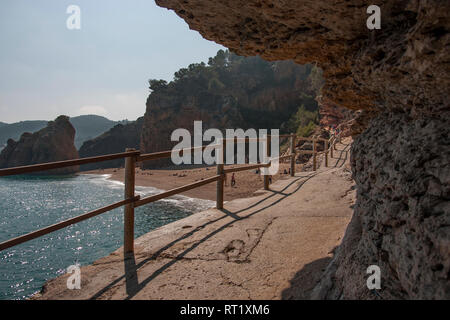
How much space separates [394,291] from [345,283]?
13.7 inches

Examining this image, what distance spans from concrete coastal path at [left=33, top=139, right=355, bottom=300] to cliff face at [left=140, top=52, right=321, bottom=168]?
1527 inches

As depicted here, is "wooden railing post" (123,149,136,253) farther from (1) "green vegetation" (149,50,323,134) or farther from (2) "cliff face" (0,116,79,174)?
(2) "cliff face" (0,116,79,174)

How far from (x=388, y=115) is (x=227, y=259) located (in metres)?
1.92

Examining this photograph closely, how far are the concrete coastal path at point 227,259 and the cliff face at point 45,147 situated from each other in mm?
52287

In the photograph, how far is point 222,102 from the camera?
44531 millimetres

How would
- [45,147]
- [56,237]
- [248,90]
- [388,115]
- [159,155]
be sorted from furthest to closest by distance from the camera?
[45,147] < [248,90] < [56,237] < [159,155] < [388,115]

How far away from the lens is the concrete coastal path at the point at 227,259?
2.19m

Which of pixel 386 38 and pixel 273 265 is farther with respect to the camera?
pixel 273 265

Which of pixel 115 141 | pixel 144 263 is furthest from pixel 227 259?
pixel 115 141

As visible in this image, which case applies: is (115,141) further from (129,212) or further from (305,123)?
(129,212)

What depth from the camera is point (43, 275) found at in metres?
6.80

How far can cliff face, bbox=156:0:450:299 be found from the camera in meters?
1.27

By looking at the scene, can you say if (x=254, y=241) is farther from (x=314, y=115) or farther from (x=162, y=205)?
(x=314, y=115)

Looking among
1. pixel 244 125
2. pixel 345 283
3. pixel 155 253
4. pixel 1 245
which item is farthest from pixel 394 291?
pixel 244 125
